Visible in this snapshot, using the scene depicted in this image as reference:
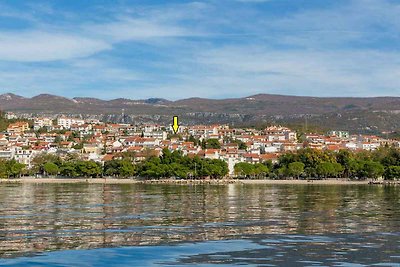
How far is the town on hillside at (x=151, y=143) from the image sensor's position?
9906cm

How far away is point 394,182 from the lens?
72.6 metres

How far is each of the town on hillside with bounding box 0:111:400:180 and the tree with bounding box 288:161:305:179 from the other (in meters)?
9.45

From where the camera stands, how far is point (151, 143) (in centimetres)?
11894

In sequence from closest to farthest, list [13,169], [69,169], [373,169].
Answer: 1. [373,169]
2. [69,169]
3. [13,169]

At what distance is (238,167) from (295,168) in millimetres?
8049

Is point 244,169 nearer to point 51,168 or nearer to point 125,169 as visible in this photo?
point 125,169

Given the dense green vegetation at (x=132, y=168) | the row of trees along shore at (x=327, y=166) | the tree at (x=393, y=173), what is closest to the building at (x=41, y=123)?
the dense green vegetation at (x=132, y=168)

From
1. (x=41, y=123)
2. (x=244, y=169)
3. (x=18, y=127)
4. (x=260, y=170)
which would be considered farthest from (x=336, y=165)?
(x=41, y=123)

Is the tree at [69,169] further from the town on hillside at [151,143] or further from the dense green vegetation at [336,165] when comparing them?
the dense green vegetation at [336,165]

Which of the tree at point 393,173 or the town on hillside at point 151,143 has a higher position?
the town on hillside at point 151,143

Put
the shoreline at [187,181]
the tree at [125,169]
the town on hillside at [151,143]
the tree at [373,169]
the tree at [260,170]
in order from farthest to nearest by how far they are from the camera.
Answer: the town on hillside at [151,143] < the tree at [260,170] < the tree at [125,169] < the tree at [373,169] < the shoreline at [187,181]

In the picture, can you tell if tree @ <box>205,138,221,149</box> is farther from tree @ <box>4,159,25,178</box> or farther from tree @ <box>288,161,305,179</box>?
tree @ <box>4,159,25,178</box>

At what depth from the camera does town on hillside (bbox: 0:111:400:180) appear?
325ft

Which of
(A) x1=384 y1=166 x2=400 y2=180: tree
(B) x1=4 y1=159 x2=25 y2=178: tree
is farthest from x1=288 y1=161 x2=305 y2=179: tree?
(B) x1=4 y1=159 x2=25 y2=178: tree
